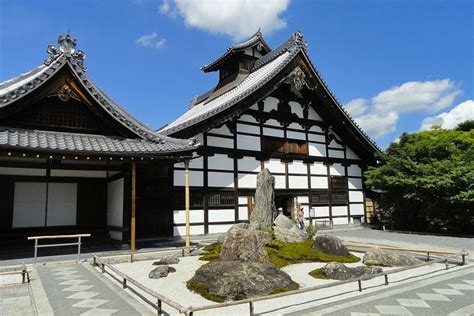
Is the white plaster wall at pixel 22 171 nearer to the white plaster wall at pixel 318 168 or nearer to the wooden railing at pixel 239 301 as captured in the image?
the wooden railing at pixel 239 301

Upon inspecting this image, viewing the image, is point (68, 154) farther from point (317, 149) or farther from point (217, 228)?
point (317, 149)

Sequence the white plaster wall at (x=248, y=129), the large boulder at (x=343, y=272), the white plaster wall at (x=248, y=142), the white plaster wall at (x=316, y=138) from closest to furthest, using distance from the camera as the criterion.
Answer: the large boulder at (x=343, y=272)
the white plaster wall at (x=248, y=142)
the white plaster wall at (x=248, y=129)
the white plaster wall at (x=316, y=138)

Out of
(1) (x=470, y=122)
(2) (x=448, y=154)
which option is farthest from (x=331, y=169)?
(1) (x=470, y=122)

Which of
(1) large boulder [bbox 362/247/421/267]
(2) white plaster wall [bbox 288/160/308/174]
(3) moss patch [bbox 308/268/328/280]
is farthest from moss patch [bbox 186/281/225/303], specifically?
(2) white plaster wall [bbox 288/160/308/174]

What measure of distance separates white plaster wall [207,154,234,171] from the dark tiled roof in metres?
4.54

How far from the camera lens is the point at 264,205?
12.1 metres

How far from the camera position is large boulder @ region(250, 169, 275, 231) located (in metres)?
11.9

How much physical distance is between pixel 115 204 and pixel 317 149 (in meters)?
13.1

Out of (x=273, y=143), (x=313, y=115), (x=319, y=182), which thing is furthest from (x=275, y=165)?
(x=313, y=115)

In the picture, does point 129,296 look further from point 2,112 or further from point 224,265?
point 2,112

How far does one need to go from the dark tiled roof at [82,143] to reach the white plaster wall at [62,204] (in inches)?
108

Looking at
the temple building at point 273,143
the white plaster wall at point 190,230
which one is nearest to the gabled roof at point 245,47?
the temple building at point 273,143

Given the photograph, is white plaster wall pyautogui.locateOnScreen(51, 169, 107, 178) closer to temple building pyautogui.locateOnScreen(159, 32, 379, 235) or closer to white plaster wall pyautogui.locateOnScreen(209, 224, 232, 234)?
temple building pyautogui.locateOnScreen(159, 32, 379, 235)

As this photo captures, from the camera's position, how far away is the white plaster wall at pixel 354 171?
2241 centimetres
